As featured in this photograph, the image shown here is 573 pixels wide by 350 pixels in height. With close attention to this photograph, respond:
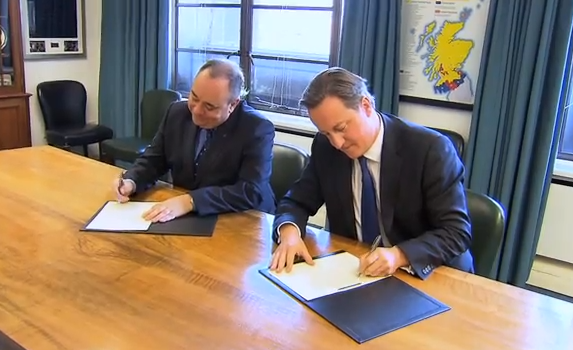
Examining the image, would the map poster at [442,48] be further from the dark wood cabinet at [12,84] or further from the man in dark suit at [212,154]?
the dark wood cabinet at [12,84]

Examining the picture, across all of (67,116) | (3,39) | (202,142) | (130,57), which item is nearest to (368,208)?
(202,142)

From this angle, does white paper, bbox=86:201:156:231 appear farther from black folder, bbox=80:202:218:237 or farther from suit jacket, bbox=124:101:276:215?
suit jacket, bbox=124:101:276:215

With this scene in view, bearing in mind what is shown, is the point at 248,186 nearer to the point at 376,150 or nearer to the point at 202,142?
the point at 202,142

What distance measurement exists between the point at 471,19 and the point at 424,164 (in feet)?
5.55

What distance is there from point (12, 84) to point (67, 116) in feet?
1.79

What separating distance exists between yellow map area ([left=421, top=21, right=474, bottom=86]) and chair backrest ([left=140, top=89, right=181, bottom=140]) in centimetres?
184

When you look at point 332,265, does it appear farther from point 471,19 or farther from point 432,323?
point 471,19

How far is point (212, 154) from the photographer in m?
2.17

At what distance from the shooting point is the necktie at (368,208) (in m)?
1.75

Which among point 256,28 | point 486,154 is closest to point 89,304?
point 486,154

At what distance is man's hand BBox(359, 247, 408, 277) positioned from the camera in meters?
1.48

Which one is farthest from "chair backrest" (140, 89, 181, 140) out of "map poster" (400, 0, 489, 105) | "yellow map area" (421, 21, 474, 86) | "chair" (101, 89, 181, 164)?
"yellow map area" (421, 21, 474, 86)

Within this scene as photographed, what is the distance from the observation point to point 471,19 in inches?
120

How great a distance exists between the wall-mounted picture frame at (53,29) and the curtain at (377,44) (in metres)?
2.45
